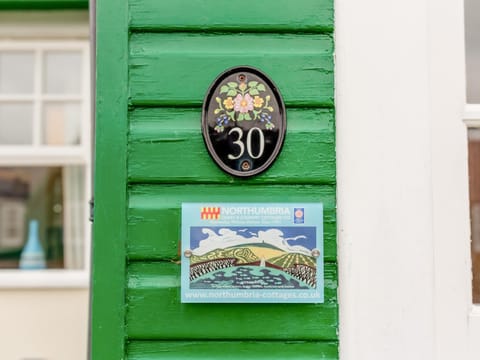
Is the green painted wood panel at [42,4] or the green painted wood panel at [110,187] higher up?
the green painted wood panel at [42,4]

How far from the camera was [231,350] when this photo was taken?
4.60 feet

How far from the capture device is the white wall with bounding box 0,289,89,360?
1.84 metres

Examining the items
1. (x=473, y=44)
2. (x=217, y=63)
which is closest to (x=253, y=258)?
(x=217, y=63)

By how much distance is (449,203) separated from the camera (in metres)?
1.44

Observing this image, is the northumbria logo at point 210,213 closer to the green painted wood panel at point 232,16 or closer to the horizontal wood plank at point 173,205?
the horizontal wood plank at point 173,205

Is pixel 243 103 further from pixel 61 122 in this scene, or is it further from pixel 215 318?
pixel 61 122

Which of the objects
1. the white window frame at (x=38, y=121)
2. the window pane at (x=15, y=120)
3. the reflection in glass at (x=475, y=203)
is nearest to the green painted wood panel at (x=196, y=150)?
the reflection in glass at (x=475, y=203)

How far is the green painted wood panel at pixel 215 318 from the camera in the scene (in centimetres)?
140

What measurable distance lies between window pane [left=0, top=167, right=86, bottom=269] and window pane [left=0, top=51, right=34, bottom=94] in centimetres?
33

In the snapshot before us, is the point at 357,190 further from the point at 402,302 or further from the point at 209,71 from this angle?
the point at 209,71

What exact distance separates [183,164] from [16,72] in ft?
3.32

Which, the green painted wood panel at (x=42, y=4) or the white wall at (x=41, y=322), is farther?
the white wall at (x=41, y=322)

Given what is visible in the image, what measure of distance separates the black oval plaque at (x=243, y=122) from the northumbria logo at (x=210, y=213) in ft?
0.37

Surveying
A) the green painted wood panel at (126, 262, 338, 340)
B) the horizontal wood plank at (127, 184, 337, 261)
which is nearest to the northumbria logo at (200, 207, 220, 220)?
the horizontal wood plank at (127, 184, 337, 261)
